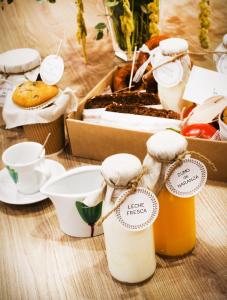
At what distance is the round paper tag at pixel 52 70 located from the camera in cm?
127

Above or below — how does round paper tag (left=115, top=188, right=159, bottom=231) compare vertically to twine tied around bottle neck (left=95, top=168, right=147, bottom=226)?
below

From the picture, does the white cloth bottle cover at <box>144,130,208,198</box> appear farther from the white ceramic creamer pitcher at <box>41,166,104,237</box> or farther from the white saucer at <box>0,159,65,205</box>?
the white saucer at <box>0,159,65,205</box>

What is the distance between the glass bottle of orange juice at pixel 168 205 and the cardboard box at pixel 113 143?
27cm

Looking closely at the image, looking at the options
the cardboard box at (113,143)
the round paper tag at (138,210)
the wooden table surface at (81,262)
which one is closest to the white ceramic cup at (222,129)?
the cardboard box at (113,143)

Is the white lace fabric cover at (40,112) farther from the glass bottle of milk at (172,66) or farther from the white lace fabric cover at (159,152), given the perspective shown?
the white lace fabric cover at (159,152)

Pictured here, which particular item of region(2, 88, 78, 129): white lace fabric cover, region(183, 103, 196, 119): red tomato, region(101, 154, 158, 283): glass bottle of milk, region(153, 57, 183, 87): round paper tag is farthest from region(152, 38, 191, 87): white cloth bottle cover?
region(101, 154, 158, 283): glass bottle of milk

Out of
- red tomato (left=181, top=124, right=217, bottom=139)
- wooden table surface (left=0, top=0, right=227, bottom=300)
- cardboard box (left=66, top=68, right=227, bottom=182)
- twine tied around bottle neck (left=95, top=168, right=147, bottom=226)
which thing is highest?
twine tied around bottle neck (left=95, top=168, right=147, bottom=226)

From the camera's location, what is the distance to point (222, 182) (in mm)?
1156

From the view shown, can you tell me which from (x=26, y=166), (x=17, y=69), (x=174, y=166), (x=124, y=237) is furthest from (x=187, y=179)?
(x=17, y=69)

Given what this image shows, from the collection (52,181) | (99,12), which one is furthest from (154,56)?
(99,12)

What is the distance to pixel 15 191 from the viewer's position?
45.3 inches

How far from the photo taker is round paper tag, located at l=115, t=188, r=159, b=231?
0.76 meters

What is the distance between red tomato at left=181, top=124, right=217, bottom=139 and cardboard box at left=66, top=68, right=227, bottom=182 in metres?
0.04

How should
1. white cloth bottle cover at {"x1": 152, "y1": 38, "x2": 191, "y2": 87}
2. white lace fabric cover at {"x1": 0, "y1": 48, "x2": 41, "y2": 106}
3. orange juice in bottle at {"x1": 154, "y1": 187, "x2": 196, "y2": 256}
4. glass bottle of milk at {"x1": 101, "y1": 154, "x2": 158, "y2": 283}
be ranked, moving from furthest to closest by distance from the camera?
1. white lace fabric cover at {"x1": 0, "y1": 48, "x2": 41, "y2": 106}
2. white cloth bottle cover at {"x1": 152, "y1": 38, "x2": 191, "y2": 87}
3. orange juice in bottle at {"x1": 154, "y1": 187, "x2": 196, "y2": 256}
4. glass bottle of milk at {"x1": 101, "y1": 154, "x2": 158, "y2": 283}
